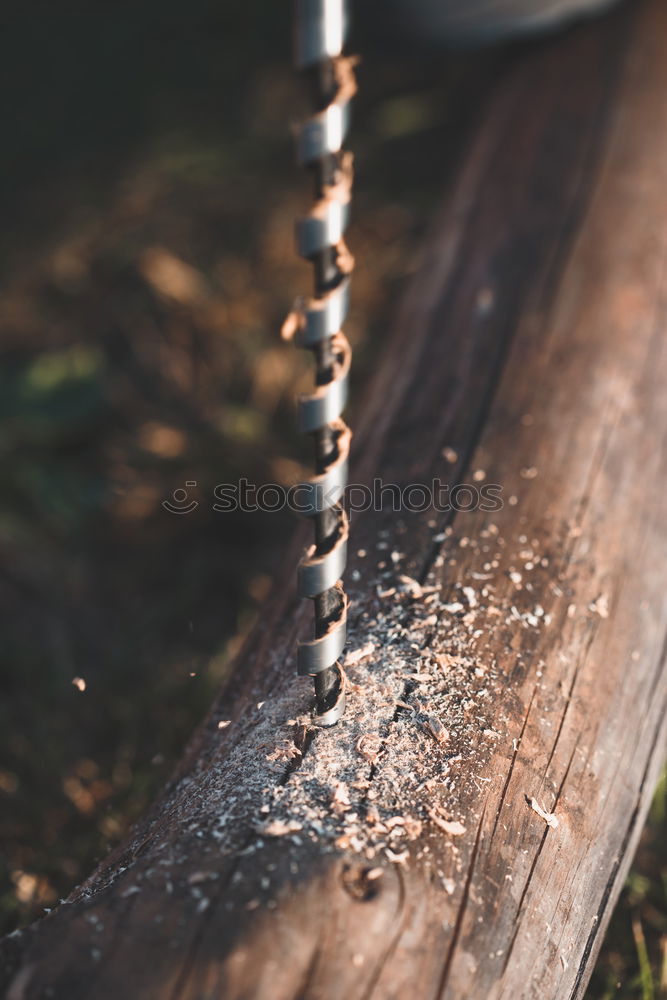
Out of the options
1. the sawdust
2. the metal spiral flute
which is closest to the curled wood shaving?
the sawdust

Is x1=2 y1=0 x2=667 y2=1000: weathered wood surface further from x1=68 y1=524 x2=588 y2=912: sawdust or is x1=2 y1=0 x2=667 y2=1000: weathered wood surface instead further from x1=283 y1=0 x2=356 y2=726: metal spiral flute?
x1=283 y1=0 x2=356 y2=726: metal spiral flute

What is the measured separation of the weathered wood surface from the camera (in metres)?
0.79

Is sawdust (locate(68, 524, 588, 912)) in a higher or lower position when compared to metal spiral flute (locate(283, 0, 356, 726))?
lower

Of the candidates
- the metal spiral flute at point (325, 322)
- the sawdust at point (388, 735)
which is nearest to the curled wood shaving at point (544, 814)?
the sawdust at point (388, 735)

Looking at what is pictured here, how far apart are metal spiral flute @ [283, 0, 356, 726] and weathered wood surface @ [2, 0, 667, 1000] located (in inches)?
4.5

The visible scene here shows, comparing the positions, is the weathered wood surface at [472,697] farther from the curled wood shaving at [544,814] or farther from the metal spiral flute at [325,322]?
the metal spiral flute at [325,322]

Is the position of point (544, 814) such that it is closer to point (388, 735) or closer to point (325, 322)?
point (388, 735)

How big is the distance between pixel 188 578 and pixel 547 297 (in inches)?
38.8

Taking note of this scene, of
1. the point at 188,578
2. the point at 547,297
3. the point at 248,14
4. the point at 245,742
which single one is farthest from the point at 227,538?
the point at 248,14

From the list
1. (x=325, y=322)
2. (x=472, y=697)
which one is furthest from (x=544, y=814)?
(x=325, y=322)

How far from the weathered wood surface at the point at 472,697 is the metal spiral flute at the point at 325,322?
0.38 feet

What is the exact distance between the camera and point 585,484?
1337mm

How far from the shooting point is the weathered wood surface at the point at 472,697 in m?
0.79

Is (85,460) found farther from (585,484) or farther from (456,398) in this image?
(585,484)
